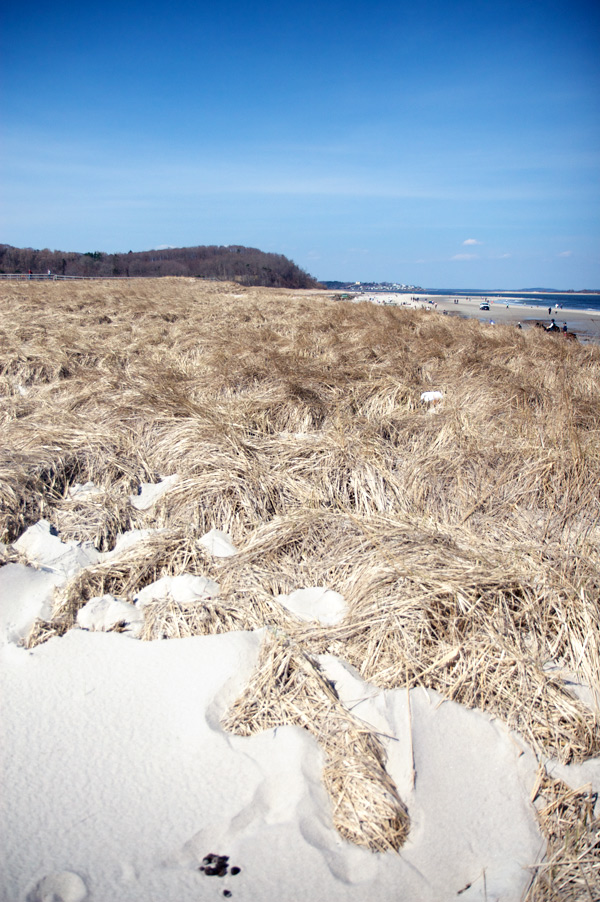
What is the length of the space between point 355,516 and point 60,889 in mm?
1858

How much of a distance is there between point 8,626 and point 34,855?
0.92 meters

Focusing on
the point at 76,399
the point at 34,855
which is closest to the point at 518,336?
the point at 76,399

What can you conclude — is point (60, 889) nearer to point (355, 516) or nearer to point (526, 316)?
point (355, 516)

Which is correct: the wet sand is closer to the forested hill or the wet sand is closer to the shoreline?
the shoreline

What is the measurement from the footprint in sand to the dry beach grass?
56 centimetres

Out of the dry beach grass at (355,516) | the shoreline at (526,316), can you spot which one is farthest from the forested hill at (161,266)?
the dry beach grass at (355,516)

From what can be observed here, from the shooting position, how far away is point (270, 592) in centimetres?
226

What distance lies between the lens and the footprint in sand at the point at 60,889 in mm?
1210

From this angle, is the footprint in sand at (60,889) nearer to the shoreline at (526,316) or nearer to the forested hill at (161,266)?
the shoreline at (526,316)

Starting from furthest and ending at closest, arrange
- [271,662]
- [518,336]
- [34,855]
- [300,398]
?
[518,336], [300,398], [271,662], [34,855]

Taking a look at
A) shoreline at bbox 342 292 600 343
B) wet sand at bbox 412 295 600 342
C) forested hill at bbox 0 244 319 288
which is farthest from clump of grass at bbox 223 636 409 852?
forested hill at bbox 0 244 319 288

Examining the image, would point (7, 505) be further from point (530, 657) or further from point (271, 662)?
point (530, 657)

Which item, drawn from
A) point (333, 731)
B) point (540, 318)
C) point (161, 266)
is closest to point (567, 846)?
point (333, 731)

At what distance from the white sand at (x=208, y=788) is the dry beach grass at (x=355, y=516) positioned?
7 centimetres
